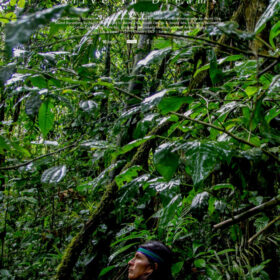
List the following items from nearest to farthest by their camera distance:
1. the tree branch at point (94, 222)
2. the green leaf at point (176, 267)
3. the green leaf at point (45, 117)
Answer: the green leaf at point (45, 117) < the green leaf at point (176, 267) < the tree branch at point (94, 222)

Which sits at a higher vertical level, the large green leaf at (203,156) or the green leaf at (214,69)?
the green leaf at (214,69)

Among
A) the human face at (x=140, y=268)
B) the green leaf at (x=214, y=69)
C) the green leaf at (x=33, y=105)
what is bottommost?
the human face at (x=140, y=268)

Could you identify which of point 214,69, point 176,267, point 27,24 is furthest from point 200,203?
point 176,267

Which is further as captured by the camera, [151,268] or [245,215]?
[151,268]

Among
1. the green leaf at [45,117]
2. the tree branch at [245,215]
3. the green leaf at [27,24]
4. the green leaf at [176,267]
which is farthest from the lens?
the green leaf at [176,267]

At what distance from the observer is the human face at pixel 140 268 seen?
5.97ft

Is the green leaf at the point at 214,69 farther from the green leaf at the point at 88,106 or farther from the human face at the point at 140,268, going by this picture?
the human face at the point at 140,268

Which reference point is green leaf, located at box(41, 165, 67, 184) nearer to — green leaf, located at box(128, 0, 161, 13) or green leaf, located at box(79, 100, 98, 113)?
green leaf, located at box(79, 100, 98, 113)

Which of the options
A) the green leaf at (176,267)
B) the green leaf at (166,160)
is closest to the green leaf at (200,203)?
the green leaf at (166,160)

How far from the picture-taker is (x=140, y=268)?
1.84 meters

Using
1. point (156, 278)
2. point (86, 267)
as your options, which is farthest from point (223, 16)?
point (86, 267)

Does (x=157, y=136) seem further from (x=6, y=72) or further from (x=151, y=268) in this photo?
(x=151, y=268)

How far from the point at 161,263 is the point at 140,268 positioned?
0.53 feet

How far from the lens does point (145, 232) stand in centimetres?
196
